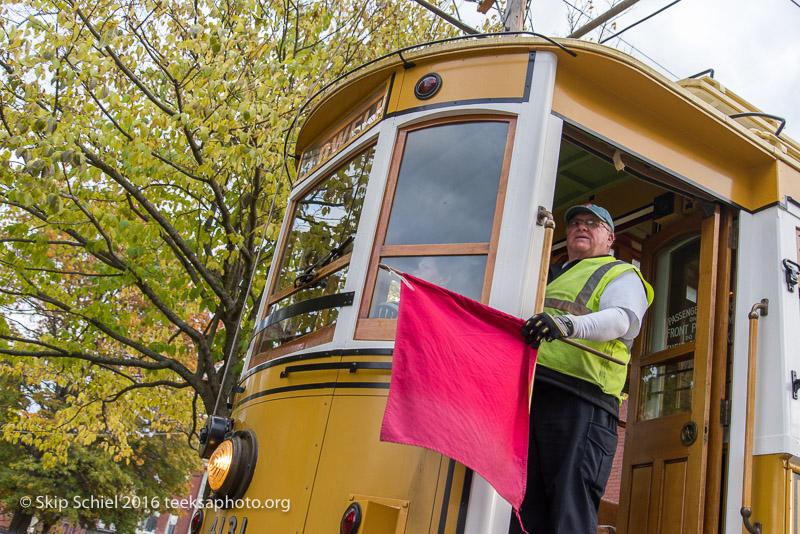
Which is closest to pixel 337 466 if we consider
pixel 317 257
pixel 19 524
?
pixel 317 257

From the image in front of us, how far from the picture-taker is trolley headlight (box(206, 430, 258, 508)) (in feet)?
10.6

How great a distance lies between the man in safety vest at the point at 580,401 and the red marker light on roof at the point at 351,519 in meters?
0.73

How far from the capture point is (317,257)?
383cm

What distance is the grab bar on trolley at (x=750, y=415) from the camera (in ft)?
10.8

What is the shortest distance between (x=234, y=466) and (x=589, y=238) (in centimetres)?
202

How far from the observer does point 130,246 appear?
7.38 m

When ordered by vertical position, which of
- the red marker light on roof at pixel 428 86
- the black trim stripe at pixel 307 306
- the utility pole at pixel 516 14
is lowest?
the black trim stripe at pixel 307 306

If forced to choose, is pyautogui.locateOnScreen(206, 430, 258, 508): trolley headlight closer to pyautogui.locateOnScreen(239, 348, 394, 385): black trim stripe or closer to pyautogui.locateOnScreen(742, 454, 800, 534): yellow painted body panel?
pyautogui.locateOnScreen(239, 348, 394, 385): black trim stripe

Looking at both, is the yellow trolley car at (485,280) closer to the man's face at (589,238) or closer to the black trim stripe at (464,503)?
the black trim stripe at (464,503)

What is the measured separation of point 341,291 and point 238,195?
5359mm

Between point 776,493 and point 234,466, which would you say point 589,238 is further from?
point 234,466

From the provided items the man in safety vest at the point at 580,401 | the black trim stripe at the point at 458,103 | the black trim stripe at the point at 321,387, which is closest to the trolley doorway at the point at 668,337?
the black trim stripe at the point at 458,103

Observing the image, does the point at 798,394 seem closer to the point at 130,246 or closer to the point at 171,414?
the point at 130,246

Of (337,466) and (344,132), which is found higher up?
(344,132)
